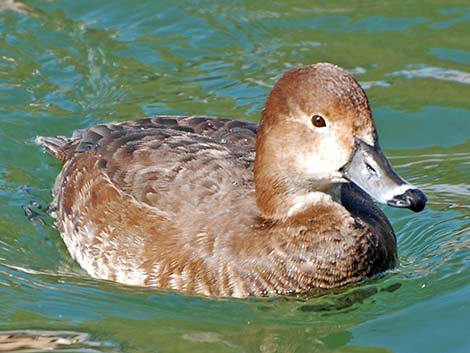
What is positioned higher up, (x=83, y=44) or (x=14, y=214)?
(x=83, y=44)

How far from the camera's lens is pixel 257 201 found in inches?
277

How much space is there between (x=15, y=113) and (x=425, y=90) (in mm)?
3480

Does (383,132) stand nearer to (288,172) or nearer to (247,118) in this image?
(247,118)

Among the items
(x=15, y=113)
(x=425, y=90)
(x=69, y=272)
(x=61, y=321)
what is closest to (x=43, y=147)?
(x=15, y=113)

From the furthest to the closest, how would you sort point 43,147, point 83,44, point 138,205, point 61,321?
point 83,44
point 43,147
point 138,205
point 61,321

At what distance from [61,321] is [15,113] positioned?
3141 millimetres

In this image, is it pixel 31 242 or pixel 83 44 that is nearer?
pixel 31 242

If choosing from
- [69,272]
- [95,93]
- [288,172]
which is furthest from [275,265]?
[95,93]

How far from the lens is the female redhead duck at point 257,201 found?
6.40m

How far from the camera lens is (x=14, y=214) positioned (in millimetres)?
8250

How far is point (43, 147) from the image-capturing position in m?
8.94

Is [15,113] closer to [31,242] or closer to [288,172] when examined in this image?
[31,242]

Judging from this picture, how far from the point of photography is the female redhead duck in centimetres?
640

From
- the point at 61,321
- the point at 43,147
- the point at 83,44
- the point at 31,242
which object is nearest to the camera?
the point at 61,321
